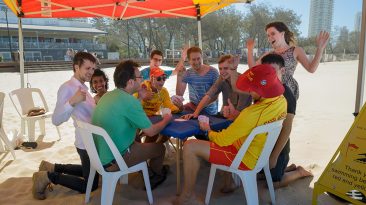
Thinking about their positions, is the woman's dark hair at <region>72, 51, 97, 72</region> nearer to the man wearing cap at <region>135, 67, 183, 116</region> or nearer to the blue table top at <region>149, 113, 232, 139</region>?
the man wearing cap at <region>135, 67, 183, 116</region>

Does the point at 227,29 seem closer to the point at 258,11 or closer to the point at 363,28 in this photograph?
the point at 258,11

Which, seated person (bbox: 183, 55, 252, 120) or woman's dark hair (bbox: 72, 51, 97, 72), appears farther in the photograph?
seated person (bbox: 183, 55, 252, 120)

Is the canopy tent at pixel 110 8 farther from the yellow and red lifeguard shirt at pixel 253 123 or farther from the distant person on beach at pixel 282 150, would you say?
the yellow and red lifeguard shirt at pixel 253 123

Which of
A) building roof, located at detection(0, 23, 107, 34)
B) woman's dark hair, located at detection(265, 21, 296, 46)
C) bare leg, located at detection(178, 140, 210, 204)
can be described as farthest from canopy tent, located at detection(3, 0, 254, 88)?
building roof, located at detection(0, 23, 107, 34)

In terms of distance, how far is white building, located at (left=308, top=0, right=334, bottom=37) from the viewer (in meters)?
36.4

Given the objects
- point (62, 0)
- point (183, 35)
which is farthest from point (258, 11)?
point (62, 0)

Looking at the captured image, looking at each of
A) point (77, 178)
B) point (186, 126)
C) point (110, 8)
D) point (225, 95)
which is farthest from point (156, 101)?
point (110, 8)

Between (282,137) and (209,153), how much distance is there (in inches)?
30.3

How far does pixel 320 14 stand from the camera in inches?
1441

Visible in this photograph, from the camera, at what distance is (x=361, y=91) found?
268 cm

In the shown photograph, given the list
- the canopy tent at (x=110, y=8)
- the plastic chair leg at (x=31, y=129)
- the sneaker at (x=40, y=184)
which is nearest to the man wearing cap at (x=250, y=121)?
the sneaker at (x=40, y=184)

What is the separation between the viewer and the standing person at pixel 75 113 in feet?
8.45

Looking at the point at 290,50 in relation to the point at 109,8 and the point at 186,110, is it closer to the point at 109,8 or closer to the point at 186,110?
the point at 186,110

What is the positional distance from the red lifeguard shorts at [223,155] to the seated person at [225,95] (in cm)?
57
